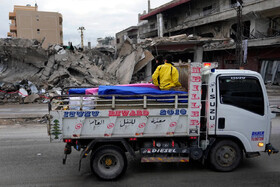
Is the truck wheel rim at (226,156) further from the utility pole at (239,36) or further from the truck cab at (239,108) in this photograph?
the utility pole at (239,36)

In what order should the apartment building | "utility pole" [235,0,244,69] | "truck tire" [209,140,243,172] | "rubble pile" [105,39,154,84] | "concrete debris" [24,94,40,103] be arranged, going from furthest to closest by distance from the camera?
the apartment building < "rubble pile" [105,39,154,84] < "utility pole" [235,0,244,69] < "concrete debris" [24,94,40,103] < "truck tire" [209,140,243,172]

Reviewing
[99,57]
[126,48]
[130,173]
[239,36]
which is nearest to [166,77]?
[130,173]

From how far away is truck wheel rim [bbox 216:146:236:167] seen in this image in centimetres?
489

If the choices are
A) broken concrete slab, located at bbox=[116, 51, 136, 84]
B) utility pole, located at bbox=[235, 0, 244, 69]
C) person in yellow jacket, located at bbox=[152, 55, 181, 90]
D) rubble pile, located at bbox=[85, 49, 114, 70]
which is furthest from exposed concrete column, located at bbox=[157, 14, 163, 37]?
person in yellow jacket, located at bbox=[152, 55, 181, 90]

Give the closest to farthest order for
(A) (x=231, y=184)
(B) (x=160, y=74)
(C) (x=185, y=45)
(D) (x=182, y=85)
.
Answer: (A) (x=231, y=184) → (B) (x=160, y=74) → (D) (x=182, y=85) → (C) (x=185, y=45)

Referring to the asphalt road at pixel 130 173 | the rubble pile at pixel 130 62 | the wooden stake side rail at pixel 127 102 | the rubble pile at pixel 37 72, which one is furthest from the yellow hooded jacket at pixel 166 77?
the rubble pile at pixel 130 62

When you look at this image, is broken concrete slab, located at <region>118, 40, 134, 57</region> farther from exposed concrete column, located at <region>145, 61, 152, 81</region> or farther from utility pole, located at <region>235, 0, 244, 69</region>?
utility pole, located at <region>235, 0, 244, 69</region>

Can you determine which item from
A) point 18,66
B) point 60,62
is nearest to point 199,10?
point 60,62

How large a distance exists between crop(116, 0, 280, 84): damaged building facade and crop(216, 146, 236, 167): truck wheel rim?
46.0 ft

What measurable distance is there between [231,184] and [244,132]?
43.9 inches

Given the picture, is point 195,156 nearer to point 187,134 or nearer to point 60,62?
point 187,134

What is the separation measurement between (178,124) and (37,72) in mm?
17859

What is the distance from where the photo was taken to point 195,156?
4734 mm

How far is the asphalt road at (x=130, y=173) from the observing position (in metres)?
4.56
